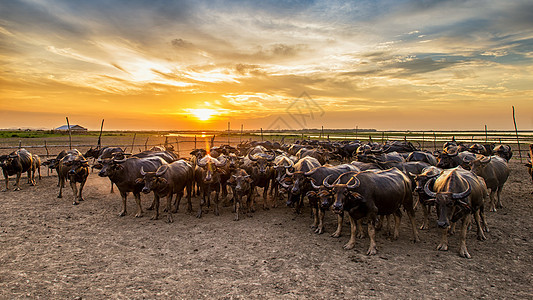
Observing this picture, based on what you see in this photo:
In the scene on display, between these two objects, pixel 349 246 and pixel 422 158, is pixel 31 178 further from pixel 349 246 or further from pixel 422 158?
pixel 422 158

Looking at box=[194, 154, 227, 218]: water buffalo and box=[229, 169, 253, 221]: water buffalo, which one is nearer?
box=[229, 169, 253, 221]: water buffalo

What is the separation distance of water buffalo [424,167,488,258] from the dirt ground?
0.59m

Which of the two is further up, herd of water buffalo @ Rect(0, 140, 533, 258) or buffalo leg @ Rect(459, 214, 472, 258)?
herd of water buffalo @ Rect(0, 140, 533, 258)

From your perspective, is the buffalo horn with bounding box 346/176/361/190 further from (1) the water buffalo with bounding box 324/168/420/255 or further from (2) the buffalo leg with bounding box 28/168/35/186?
(2) the buffalo leg with bounding box 28/168/35/186

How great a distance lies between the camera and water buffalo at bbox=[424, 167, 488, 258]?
6.74 metres

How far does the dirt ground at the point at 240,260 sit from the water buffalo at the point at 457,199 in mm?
588

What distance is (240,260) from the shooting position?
22.9ft

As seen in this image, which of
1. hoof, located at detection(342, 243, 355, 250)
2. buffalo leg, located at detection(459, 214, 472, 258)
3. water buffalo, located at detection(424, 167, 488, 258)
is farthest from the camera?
hoof, located at detection(342, 243, 355, 250)

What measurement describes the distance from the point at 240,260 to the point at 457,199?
17.8 ft

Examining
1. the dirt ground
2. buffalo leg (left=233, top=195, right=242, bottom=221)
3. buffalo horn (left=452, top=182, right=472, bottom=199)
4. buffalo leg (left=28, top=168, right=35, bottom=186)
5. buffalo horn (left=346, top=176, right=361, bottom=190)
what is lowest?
the dirt ground

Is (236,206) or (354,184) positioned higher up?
(354,184)

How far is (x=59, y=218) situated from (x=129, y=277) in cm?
588

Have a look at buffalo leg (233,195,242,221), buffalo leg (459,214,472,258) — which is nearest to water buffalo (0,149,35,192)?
buffalo leg (233,195,242,221)

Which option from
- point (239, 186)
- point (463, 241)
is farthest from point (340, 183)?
point (239, 186)
